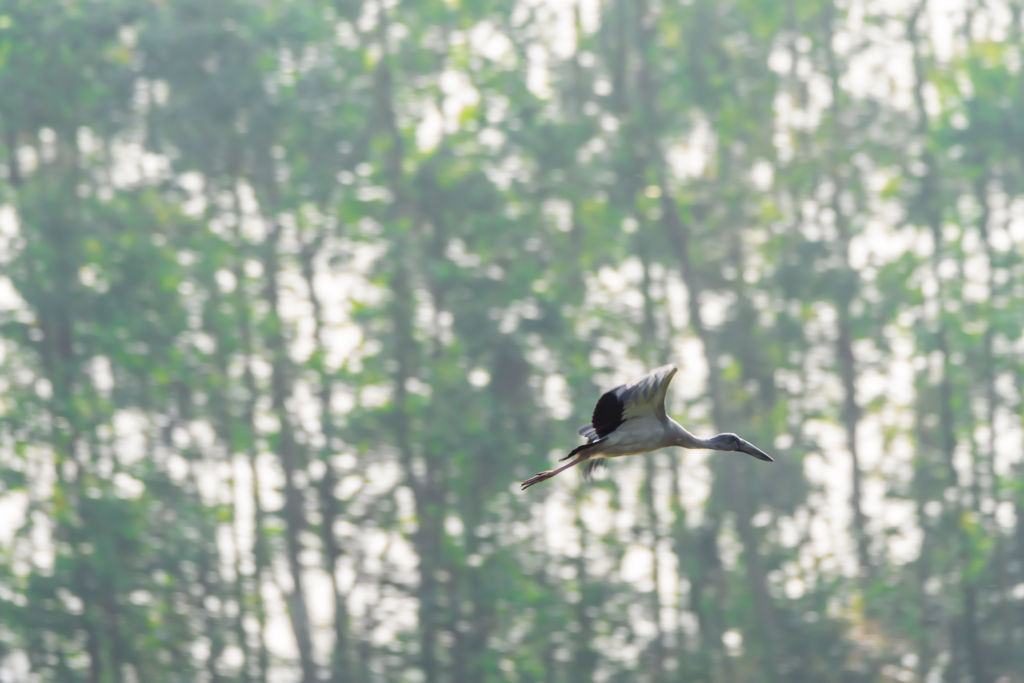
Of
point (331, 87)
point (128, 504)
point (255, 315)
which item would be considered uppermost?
point (331, 87)

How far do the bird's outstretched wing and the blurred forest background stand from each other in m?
8.61

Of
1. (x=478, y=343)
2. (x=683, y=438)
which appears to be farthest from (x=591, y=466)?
(x=478, y=343)

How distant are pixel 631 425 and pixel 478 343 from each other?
8.98 meters

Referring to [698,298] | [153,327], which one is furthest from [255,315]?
[698,298]

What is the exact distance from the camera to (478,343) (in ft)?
42.1

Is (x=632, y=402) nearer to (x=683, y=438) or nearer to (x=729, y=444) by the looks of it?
(x=683, y=438)

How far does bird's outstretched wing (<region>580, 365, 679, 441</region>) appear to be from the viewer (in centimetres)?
364

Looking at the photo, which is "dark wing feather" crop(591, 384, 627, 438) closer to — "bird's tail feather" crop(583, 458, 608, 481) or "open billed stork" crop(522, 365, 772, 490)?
"open billed stork" crop(522, 365, 772, 490)

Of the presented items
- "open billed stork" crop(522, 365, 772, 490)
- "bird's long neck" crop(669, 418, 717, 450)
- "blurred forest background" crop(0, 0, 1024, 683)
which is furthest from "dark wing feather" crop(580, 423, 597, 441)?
"blurred forest background" crop(0, 0, 1024, 683)

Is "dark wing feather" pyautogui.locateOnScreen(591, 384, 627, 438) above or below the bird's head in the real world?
below

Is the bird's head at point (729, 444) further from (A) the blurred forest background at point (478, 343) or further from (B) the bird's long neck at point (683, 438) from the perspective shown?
(A) the blurred forest background at point (478, 343)

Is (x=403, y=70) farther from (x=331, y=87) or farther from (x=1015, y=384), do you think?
(x=1015, y=384)

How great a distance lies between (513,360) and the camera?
12812 millimetres

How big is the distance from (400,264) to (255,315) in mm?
1742
